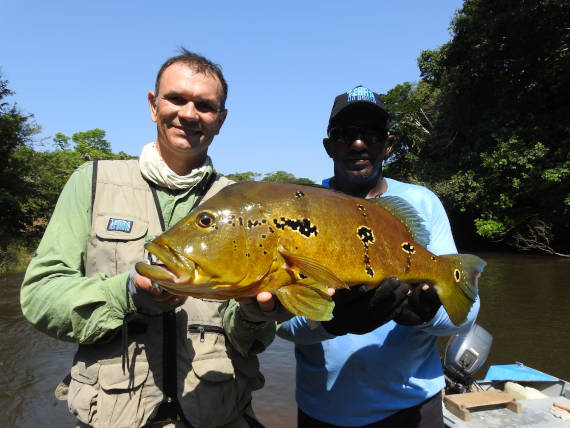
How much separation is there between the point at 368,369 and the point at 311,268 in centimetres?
107

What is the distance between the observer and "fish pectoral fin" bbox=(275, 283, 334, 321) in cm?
177

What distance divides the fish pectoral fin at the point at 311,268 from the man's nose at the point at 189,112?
1.02 meters

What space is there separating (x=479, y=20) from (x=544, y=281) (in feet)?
52.1

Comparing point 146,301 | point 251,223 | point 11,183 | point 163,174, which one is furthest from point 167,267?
point 11,183

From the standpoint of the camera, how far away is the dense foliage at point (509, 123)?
65.0 feet

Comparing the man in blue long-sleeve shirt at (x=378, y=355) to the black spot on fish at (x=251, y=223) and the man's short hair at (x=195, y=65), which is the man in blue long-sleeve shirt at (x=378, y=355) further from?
the man's short hair at (x=195, y=65)

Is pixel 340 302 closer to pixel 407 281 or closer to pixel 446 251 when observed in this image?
pixel 407 281

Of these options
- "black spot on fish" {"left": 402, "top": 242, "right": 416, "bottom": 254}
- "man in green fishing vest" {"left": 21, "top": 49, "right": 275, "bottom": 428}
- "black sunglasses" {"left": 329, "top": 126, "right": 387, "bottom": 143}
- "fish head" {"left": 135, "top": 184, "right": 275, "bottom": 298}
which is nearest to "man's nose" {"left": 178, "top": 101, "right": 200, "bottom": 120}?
"man in green fishing vest" {"left": 21, "top": 49, "right": 275, "bottom": 428}

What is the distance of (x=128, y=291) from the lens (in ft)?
6.10

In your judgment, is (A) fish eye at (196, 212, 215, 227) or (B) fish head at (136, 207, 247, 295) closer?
(B) fish head at (136, 207, 247, 295)

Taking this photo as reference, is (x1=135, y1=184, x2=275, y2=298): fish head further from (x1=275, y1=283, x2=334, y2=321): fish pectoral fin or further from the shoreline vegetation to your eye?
the shoreline vegetation

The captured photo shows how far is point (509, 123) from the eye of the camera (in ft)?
70.4

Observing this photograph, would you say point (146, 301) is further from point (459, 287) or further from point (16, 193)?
point (16, 193)

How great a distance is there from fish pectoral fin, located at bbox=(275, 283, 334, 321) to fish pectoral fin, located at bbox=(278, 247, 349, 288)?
0.20 ft
